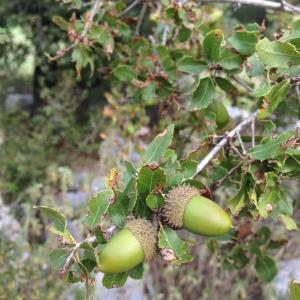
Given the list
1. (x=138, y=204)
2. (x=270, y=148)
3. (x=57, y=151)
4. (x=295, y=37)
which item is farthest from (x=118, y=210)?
(x=57, y=151)

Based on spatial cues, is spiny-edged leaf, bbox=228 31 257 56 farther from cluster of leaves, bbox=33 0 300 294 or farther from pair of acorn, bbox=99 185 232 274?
pair of acorn, bbox=99 185 232 274

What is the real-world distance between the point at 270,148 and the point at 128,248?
35 centimetres

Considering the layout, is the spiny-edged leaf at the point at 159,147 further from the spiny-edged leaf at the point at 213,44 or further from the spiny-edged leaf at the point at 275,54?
the spiny-edged leaf at the point at 213,44

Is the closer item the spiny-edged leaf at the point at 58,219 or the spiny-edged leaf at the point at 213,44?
the spiny-edged leaf at the point at 58,219

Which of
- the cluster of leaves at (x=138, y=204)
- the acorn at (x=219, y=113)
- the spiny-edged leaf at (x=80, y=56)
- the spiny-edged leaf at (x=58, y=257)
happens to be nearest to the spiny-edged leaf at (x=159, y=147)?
the cluster of leaves at (x=138, y=204)

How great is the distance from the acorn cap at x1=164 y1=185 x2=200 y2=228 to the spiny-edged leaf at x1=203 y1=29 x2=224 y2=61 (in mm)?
474

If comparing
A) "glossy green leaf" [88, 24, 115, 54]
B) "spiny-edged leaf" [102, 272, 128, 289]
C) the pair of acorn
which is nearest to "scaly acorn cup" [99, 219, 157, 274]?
the pair of acorn

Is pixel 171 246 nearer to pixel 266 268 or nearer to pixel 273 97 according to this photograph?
pixel 273 97

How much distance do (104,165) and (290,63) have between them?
8.84 feet

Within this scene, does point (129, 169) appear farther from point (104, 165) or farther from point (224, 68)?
point (104, 165)

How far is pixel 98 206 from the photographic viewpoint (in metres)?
0.98

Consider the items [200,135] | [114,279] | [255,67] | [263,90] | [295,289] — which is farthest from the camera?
[200,135]

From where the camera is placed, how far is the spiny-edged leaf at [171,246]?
95 cm

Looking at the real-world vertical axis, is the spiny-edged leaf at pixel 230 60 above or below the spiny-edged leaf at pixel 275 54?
below
